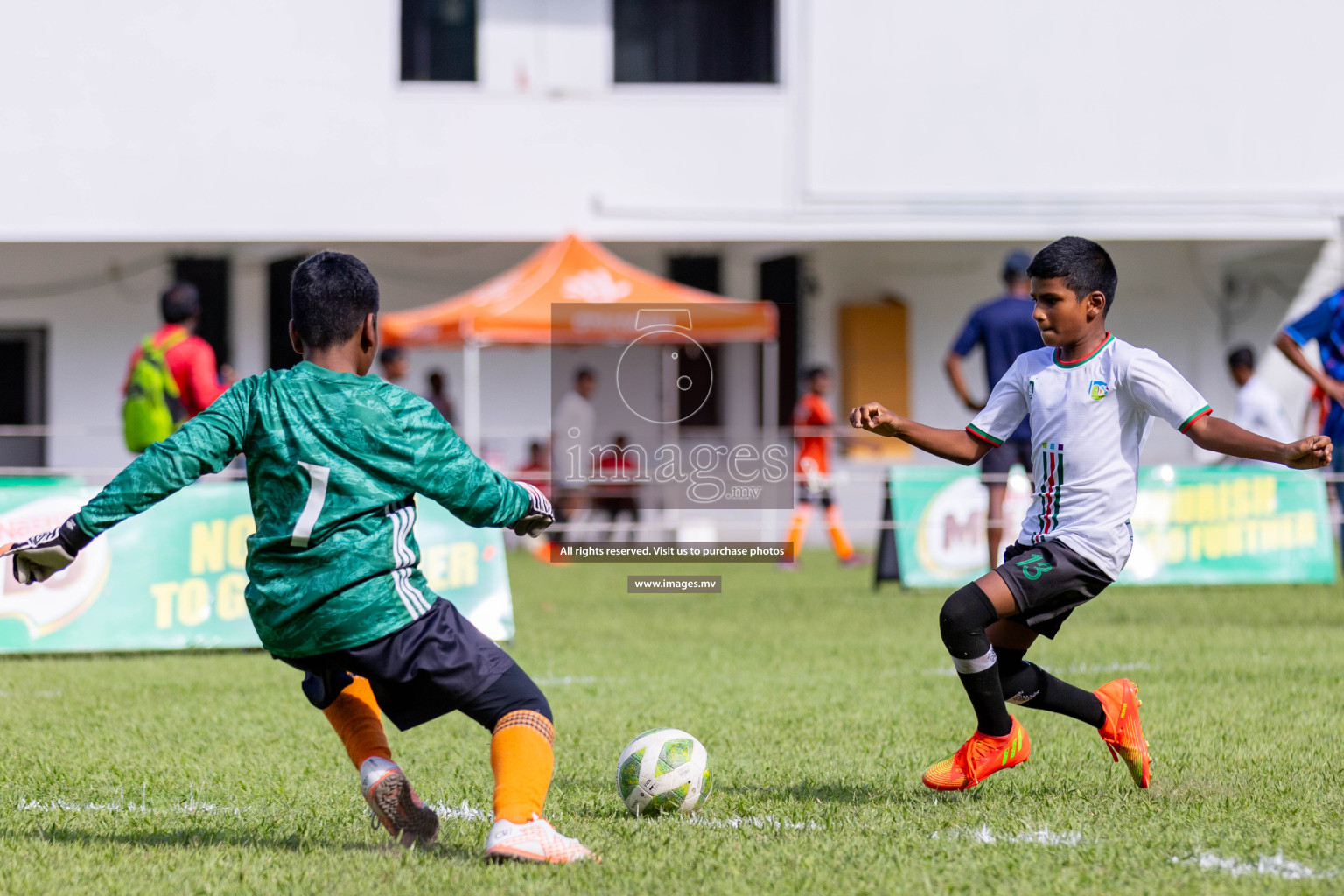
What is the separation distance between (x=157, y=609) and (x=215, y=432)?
529 centimetres

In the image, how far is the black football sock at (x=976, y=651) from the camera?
14.7ft

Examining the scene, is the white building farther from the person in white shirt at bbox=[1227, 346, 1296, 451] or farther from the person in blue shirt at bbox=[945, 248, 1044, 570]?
the person in blue shirt at bbox=[945, 248, 1044, 570]

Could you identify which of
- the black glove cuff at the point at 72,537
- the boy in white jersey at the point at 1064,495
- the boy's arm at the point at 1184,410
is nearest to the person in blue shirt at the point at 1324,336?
the boy in white jersey at the point at 1064,495

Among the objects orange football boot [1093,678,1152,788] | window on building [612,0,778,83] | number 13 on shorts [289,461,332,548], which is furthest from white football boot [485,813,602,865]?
window on building [612,0,778,83]

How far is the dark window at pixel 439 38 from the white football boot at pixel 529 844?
15.8 meters

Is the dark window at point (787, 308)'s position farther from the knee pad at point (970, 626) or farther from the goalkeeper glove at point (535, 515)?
the goalkeeper glove at point (535, 515)

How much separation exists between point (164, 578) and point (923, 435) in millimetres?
5402

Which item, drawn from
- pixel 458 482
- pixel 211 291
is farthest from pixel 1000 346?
pixel 211 291

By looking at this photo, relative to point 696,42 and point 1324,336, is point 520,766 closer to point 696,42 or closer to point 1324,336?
point 1324,336

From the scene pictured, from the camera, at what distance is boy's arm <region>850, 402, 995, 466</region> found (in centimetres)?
446

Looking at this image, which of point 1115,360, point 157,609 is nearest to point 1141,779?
point 1115,360

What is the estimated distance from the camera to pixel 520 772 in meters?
3.69

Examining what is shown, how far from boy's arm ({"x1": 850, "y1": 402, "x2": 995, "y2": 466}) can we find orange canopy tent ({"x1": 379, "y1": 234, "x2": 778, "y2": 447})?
960 centimetres

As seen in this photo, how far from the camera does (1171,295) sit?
20.2m
